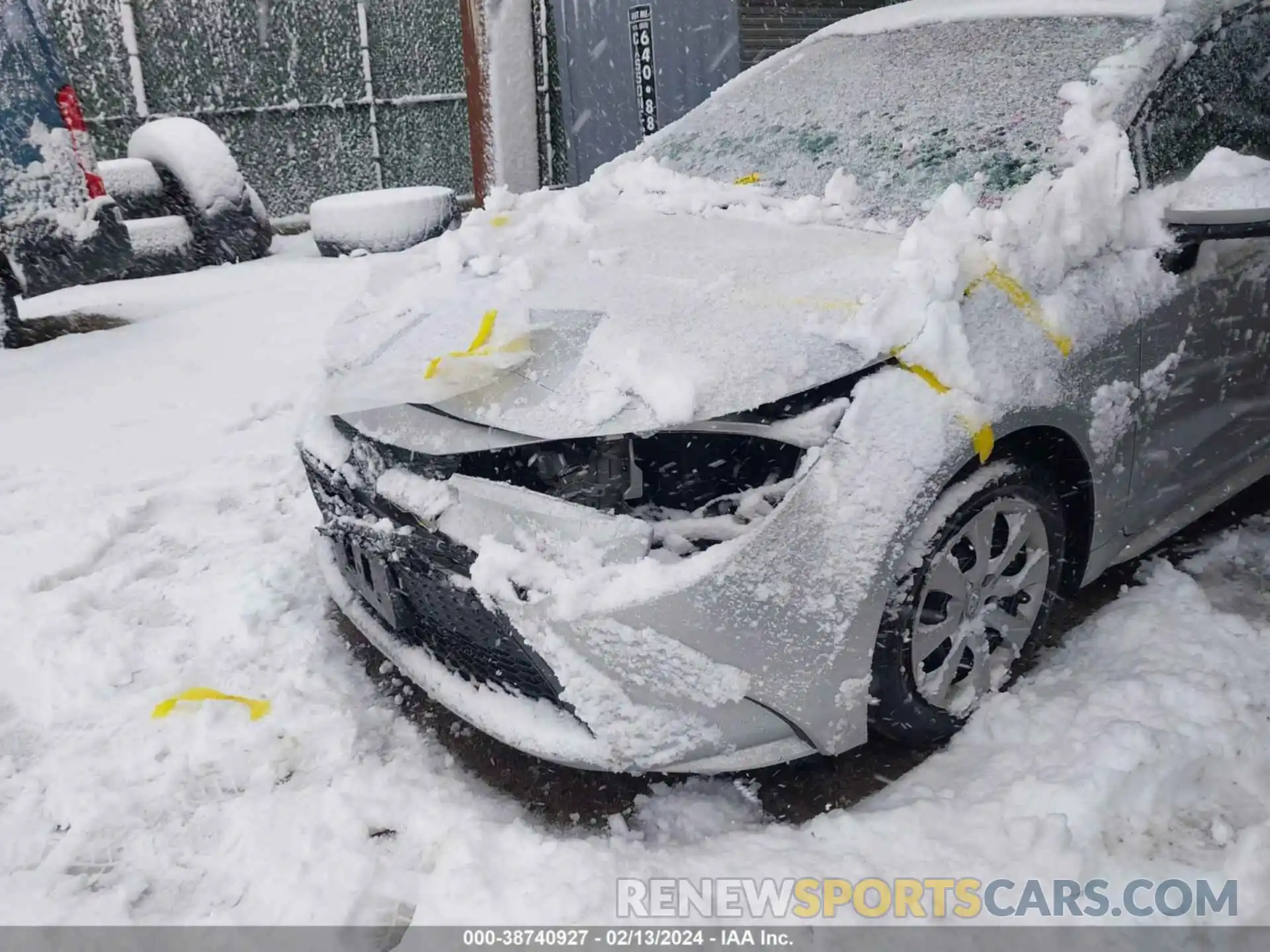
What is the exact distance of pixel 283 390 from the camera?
4992 millimetres

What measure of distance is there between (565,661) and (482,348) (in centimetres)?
76

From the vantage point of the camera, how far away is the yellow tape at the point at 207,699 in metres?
2.54

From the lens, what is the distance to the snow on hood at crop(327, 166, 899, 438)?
197cm

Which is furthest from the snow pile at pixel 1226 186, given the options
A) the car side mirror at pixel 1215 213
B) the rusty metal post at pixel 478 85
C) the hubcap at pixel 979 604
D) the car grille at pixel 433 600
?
the rusty metal post at pixel 478 85

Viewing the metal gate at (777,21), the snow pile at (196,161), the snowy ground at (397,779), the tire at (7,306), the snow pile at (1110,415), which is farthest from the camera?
the snow pile at (196,161)

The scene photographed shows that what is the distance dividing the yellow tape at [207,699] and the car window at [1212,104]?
2.72 metres

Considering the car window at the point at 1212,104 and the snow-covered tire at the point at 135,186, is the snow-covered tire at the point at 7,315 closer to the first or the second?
the snow-covered tire at the point at 135,186

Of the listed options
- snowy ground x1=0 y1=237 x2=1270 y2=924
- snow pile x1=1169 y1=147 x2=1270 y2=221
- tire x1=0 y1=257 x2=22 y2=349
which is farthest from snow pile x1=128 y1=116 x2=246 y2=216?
snow pile x1=1169 y1=147 x2=1270 y2=221

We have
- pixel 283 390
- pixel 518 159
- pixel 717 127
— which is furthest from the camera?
pixel 518 159

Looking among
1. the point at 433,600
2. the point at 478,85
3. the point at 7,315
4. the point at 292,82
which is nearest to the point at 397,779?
the point at 433,600

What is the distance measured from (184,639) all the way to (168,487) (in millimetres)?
1255

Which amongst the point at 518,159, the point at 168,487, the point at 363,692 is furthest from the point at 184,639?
the point at 518,159

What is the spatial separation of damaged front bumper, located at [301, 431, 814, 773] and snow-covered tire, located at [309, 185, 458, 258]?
6082 millimetres

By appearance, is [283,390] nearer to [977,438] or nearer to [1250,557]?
[977,438]
